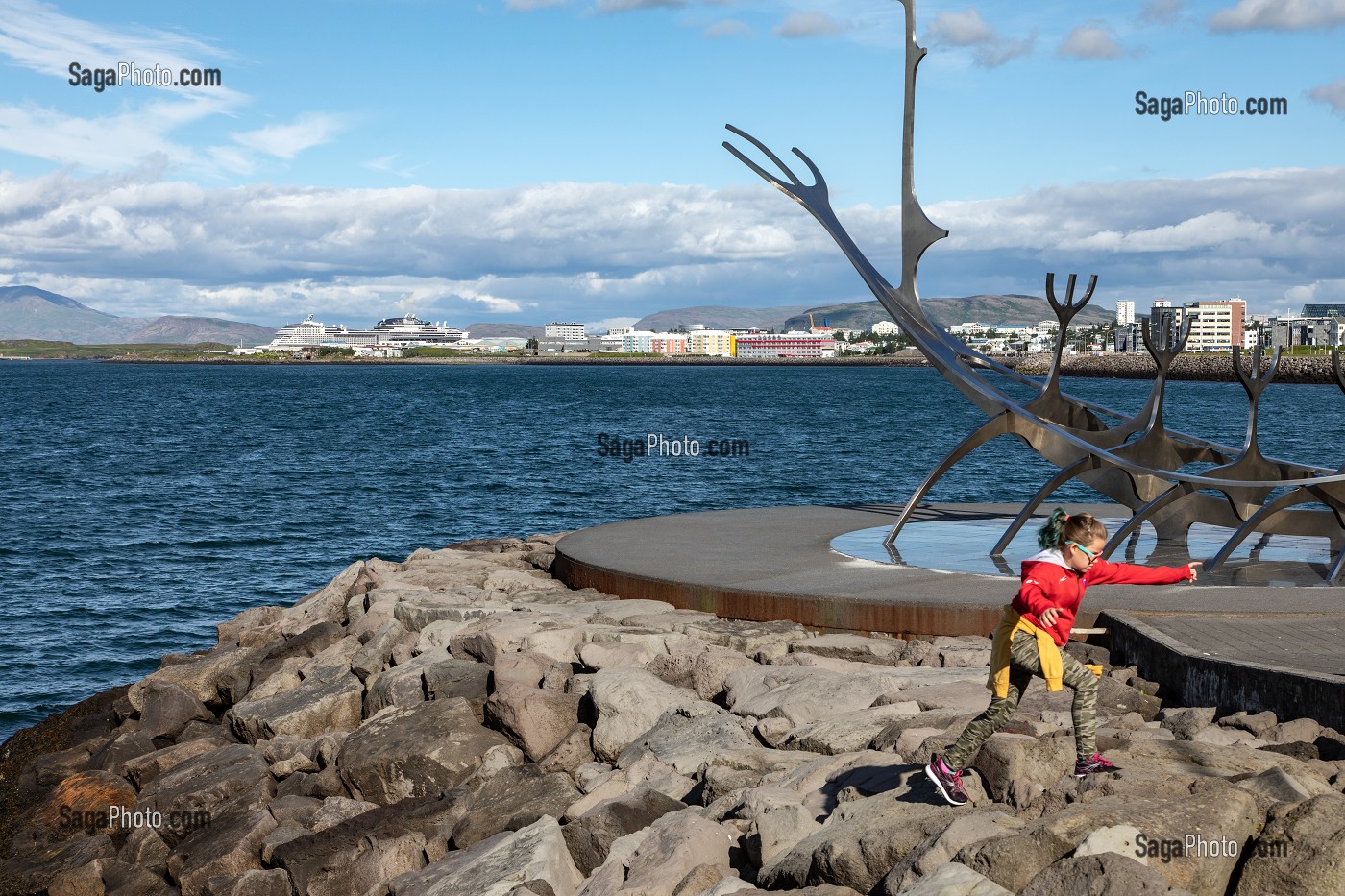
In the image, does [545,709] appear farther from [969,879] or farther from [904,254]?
[904,254]

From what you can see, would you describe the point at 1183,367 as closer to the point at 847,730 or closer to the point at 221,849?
the point at 847,730

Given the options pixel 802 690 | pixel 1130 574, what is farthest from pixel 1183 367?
pixel 1130 574

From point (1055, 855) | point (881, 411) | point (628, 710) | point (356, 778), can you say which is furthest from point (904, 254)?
point (881, 411)

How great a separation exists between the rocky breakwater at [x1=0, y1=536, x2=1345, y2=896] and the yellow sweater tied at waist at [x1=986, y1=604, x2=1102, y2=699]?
0.32 meters

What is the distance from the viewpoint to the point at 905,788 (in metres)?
5.86

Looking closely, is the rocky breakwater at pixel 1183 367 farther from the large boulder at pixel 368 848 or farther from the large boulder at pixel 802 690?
the large boulder at pixel 368 848

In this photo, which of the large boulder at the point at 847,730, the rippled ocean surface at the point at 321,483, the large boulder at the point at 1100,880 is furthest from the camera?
the rippled ocean surface at the point at 321,483

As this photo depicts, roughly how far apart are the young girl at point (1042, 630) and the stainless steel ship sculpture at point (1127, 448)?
16.9 ft

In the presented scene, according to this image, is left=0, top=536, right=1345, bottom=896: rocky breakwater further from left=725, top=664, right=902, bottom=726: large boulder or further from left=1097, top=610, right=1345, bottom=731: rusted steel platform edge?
left=1097, top=610, right=1345, bottom=731: rusted steel platform edge

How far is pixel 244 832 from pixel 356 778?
0.76 meters

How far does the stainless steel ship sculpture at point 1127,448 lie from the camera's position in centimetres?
1098

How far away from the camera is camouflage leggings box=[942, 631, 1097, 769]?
18.2 ft

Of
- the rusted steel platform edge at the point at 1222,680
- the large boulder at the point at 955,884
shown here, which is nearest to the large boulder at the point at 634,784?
the large boulder at the point at 955,884

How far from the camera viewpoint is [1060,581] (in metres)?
5.50
